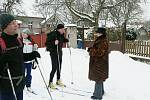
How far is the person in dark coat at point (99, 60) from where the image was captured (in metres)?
7.84

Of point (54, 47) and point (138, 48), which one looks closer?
point (54, 47)

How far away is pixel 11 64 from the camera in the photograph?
470 cm

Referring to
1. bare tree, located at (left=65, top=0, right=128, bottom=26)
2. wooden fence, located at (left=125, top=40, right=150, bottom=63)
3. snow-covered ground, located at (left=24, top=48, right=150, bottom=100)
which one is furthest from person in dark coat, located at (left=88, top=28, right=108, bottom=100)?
bare tree, located at (left=65, top=0, right=128, bottom=26)

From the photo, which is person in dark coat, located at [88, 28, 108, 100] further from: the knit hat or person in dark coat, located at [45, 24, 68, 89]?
the knit hat

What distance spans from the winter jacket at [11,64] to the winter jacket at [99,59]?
3268 mm

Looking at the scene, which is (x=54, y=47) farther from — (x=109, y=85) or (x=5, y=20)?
(x=5, y=20)

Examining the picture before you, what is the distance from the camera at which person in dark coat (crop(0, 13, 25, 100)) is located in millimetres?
4672

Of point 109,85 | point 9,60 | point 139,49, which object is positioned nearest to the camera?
point 9,60

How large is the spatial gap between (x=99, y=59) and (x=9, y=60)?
3.51 m

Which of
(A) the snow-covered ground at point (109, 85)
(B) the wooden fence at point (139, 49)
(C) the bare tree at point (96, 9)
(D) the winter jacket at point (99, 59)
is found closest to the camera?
(D) the winter jacket at point (99, 59)

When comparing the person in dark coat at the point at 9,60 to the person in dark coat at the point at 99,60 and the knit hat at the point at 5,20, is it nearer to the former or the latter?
the knit hat at the point at 5,20

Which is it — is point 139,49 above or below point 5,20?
below

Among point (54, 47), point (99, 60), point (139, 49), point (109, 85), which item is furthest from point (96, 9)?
point (99, 60)

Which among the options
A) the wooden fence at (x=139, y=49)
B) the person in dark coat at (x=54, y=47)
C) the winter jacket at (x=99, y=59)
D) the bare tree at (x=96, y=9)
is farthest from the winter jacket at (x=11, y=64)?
the bare tree at (x=96, y=9)
